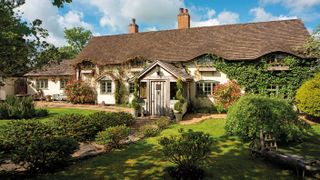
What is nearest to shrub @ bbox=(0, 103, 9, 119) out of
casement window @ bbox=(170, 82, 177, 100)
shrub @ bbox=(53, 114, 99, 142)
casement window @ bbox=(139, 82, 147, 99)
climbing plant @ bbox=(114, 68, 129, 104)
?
shrub @ bbox=(53, 114, 99, 142)

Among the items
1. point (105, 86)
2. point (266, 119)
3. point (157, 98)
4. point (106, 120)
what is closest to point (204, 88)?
point (157, 98)

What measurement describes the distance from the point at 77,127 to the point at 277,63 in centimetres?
1588

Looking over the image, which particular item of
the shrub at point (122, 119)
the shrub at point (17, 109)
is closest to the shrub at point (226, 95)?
the shrub at point (122, 119)

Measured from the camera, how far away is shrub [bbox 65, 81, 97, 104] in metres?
26.2

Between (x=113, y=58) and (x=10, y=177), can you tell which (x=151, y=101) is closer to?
(x=113, y=58)

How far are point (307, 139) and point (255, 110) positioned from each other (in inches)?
143

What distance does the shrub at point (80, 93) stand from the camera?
86.1 feet

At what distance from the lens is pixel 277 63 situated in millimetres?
19906

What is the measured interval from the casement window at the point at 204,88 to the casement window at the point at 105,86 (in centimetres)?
911

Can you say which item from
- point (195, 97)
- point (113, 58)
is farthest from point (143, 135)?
point (113, 58)

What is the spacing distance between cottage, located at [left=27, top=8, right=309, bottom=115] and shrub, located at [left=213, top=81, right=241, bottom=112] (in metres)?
1.07

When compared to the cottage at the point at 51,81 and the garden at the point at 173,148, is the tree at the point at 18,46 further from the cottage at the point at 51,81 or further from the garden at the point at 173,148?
the cottage at the point at 51,81

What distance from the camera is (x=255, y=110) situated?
1080 cm

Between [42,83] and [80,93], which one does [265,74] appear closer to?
[80,93]
